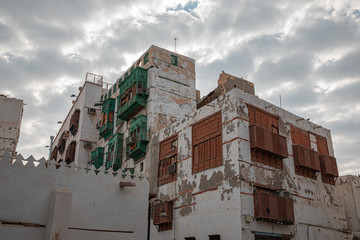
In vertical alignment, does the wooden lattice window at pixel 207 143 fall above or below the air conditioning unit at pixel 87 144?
below

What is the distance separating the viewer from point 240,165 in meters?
→ 20.3

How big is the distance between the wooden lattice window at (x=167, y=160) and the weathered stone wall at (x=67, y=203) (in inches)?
262

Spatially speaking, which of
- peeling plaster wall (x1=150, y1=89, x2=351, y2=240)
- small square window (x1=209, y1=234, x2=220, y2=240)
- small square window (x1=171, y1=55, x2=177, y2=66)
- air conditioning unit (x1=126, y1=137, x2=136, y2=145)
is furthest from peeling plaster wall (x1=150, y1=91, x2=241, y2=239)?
small square window (x1=171, y1=55, x2=177, y2=66)

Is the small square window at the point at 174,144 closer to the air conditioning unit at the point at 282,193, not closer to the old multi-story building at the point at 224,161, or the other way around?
the old multi-story building at the point at 224,161

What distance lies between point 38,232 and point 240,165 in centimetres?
1105

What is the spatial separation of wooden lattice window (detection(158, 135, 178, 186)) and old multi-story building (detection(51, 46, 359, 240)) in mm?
76

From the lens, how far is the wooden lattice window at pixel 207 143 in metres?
22.2

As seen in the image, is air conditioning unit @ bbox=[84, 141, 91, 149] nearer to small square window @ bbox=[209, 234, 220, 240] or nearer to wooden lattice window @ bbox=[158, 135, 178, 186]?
wooden lattice window @ bbox=[158, 135, 178, 186]

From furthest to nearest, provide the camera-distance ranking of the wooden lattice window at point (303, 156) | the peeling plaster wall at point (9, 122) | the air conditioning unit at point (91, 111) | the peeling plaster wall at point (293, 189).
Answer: the air conditioning unit at point (91, 111), the peeling plaster wall at point (9, 122), the wooden lattice window at point (303, 156), the peeling plaster wall at point (293, 189)

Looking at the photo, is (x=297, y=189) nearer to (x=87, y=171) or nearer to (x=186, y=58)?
(x=87, y=171)

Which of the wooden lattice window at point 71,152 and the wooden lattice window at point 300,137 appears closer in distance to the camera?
the wooden lattice window at point 300,137

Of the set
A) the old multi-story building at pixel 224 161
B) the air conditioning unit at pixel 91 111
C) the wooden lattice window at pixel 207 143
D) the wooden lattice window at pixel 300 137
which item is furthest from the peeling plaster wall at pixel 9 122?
the wooden lattice window at pixel 300 137

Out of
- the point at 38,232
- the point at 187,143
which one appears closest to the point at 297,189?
the point at 187,143

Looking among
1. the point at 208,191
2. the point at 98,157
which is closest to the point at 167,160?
the point at 208,191
